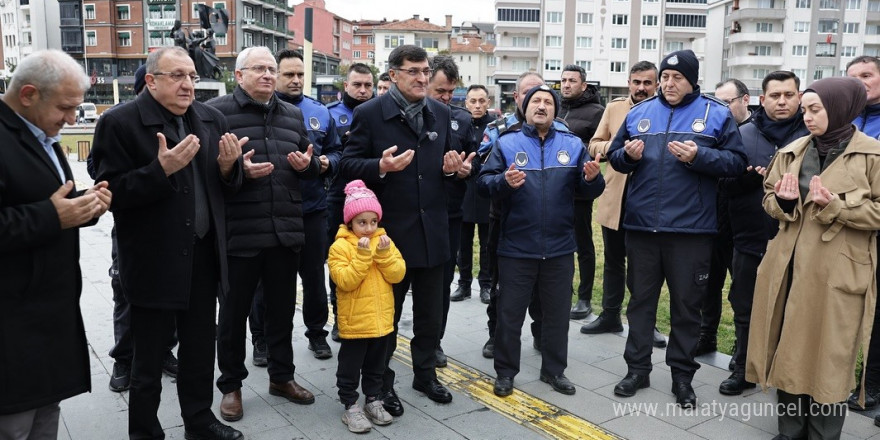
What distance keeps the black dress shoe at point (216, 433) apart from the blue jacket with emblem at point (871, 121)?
16.1 feet

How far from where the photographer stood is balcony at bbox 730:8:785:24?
6894 cm

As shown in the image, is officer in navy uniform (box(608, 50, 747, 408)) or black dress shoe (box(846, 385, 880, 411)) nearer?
black dress shoe (box(846, 385, 880, 411))

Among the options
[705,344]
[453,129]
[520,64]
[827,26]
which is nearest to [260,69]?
[453,129]

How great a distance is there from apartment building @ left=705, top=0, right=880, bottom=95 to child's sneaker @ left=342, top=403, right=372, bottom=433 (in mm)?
73640

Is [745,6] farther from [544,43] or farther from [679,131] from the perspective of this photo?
[679,131]

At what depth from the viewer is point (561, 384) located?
5.05 metres

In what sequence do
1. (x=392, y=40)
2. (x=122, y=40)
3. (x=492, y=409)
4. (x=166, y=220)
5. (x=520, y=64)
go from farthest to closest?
(x=392, y=40) → (x=520, y=64) → (x=122, y=40) → (x=492, y=409) → (x=166, y=220)

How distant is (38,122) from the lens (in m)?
2.98

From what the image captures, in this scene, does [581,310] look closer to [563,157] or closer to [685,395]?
[685,395]

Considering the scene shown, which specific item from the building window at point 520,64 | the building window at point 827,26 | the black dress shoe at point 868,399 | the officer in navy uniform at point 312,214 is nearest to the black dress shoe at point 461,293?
the officer in navy uniform at point 312,214

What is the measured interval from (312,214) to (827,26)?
79175 millimetres

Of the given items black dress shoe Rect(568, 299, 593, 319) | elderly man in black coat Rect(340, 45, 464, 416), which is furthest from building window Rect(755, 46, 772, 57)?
elderly man in black coat Rect(340, 45, 464, 416)
